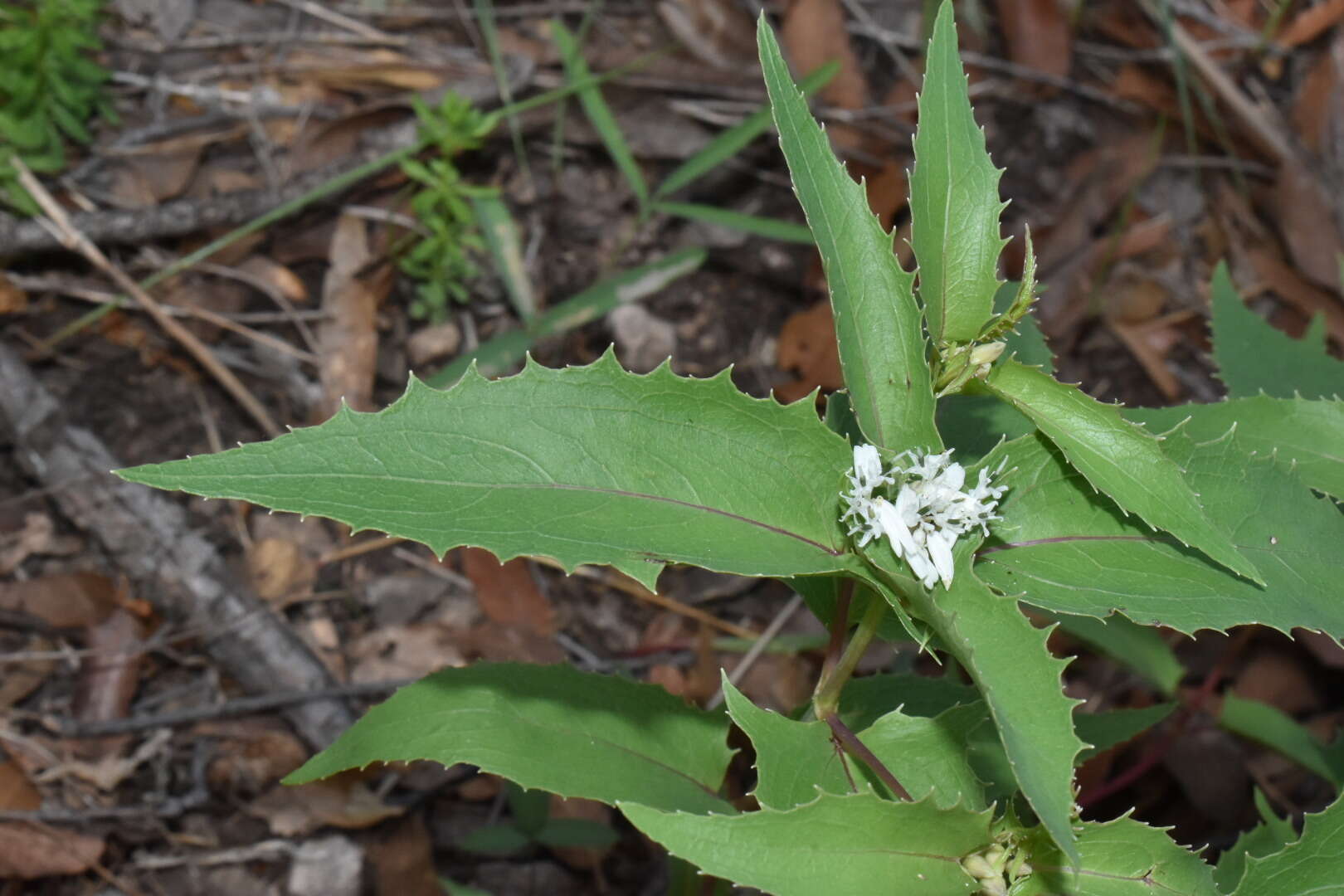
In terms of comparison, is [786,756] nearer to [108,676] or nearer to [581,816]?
[581,816]

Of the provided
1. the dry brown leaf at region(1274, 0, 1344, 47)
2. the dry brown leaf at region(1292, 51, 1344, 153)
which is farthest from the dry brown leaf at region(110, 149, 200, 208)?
the dry brown leaf at region(1274, 0, 1344, 47)

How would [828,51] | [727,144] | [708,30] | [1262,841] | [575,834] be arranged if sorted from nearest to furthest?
[1262,841] < [575,834] < [727,144] < [708,30] < [828,51]

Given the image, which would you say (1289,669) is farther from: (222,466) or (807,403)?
(222,466)

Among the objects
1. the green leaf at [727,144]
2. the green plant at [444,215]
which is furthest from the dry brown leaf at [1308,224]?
the green plant at [444,215]

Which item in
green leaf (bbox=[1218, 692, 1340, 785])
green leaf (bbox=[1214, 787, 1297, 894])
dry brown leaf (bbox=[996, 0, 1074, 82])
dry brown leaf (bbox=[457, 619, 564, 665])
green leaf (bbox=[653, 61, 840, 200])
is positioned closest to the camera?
green leaf (bbox=[1214, 787, 1297, 894])

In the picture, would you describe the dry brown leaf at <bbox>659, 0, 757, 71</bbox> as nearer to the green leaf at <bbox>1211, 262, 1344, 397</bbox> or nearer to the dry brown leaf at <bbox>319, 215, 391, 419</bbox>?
the dry brown leaf at <bbox>319, 215, 391, 419</bbox>

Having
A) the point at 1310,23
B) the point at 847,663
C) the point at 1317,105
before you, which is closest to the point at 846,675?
the point at 847,663
